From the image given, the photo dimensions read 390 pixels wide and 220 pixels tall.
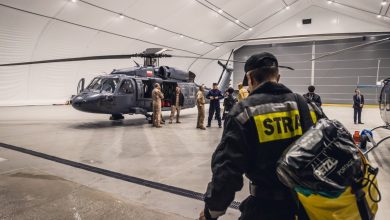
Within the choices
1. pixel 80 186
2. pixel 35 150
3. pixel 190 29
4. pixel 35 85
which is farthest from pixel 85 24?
pixel 80 186

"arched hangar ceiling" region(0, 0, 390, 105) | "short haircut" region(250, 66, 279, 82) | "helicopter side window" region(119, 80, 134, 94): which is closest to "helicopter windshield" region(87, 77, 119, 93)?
"helicopter side window" region(119, 80, 134, 94)

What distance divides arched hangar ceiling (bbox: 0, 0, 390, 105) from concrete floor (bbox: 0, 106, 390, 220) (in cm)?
945

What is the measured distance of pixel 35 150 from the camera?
5746 millimetres

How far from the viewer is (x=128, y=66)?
72.6ft

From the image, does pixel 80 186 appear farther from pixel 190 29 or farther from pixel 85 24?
pixel 190 29

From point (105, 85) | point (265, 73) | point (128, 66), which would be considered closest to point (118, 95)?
point (105, 85)

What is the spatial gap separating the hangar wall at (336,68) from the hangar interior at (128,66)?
0.29 feet

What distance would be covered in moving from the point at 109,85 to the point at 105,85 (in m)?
0.13

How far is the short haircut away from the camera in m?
1.62

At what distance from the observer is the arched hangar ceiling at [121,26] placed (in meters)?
14.7

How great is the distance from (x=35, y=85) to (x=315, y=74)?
23.3 m

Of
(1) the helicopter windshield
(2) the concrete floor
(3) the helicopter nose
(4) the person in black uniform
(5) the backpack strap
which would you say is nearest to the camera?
(4) the person in black uniform

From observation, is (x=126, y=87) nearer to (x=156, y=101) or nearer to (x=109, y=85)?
(x=109, y=85)

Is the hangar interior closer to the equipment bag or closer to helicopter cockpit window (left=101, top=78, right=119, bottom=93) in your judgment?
helicopter cockpit window (left=101, top=78, right=119, bottom=93)
